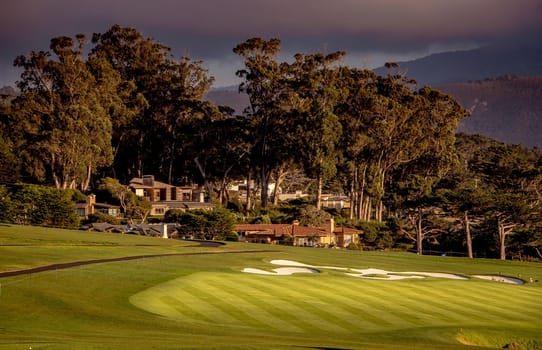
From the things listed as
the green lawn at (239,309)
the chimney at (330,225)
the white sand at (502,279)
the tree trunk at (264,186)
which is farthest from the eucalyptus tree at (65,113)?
the white sand at (502,279)

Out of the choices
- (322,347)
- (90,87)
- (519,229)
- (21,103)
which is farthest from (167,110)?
(322,347)

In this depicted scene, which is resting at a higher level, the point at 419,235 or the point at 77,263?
the point at 419,235

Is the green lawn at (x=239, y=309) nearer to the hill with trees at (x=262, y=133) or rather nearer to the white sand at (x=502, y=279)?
the white sand at (x=502, y=279)

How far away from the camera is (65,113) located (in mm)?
97125

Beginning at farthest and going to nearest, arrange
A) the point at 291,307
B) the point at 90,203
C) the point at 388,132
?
the point at 388,132 < the point at 90,203 < the point at 291,307

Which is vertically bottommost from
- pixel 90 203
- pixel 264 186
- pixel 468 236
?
pixel 468 236

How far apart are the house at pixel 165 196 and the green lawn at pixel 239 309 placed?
5553 cm

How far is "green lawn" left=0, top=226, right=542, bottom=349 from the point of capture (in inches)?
939

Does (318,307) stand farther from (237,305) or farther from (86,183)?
(86,183)

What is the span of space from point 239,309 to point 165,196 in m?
80.8

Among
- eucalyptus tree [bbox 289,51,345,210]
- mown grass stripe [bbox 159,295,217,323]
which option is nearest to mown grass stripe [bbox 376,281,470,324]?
mown grass stripe [bbox 159,295,217,323]

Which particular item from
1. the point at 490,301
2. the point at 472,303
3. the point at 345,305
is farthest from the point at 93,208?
the point at 345,305

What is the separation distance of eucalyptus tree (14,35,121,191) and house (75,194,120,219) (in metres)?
4.48

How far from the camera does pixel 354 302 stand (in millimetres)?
32656
